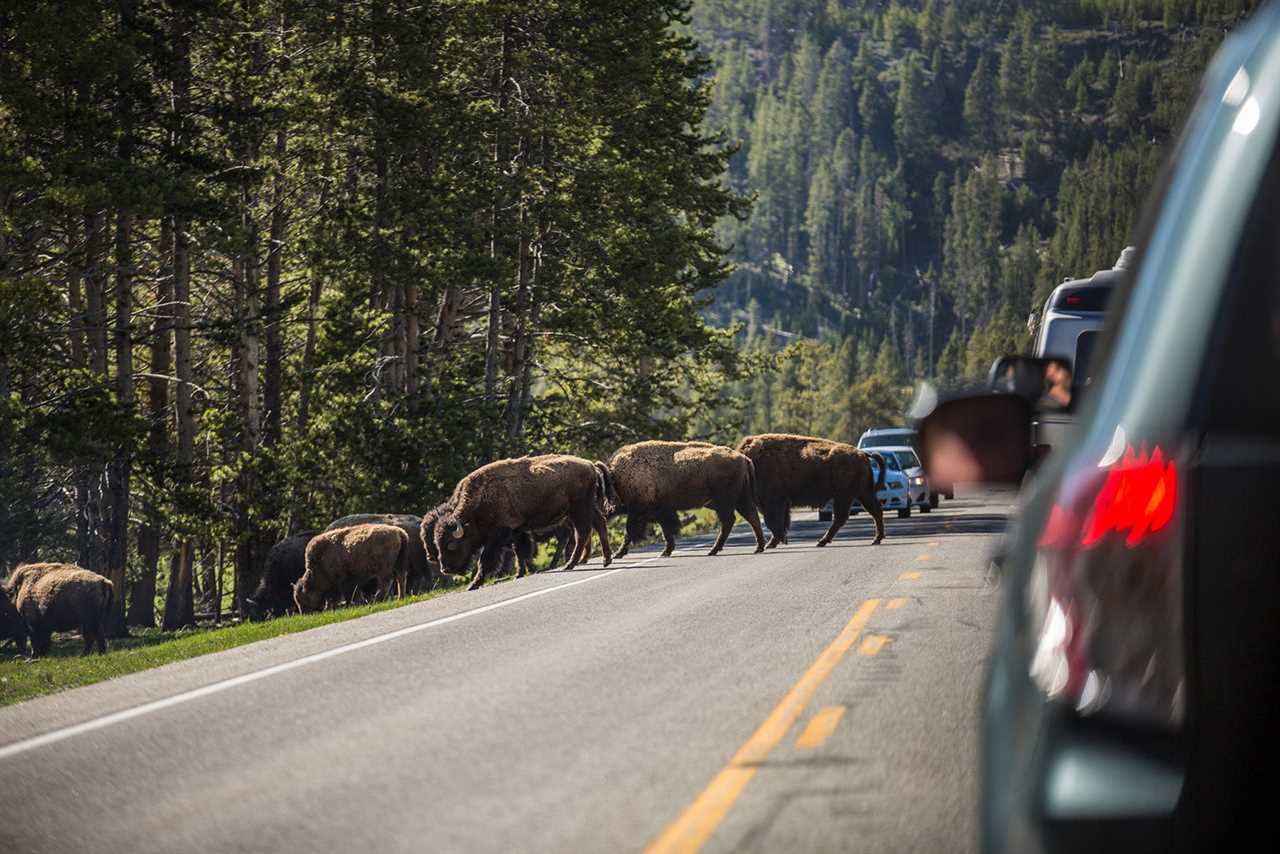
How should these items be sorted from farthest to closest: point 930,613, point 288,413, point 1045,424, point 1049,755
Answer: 1. point 288,413
2. point 1045,424
3. point 930,613
4. point 1049,755

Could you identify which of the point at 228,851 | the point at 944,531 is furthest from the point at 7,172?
the point at 228,851

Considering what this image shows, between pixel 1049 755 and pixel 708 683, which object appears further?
pixel 708 683

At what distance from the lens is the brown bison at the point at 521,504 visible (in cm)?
2380

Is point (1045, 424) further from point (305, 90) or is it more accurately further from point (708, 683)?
point (305, 90)

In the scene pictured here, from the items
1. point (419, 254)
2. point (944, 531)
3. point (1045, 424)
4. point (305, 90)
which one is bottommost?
point (944, 531)

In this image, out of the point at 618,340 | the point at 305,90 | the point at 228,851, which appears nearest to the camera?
the point at 228,851

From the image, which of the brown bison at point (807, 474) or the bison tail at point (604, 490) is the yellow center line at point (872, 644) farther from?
the brown bison at point (807, 474)

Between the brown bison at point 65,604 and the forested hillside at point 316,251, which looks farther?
the brown bison at point 65,604

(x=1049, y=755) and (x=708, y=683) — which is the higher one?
(x=1049, y=755)

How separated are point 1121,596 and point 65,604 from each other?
32135mm

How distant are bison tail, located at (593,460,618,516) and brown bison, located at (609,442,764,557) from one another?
49 centimetres

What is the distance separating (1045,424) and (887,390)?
513ft

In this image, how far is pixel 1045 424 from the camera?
14.6 meters

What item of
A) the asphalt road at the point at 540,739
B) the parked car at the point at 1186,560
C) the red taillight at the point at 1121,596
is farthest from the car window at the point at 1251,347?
the asphalt road at the point at 540,739
